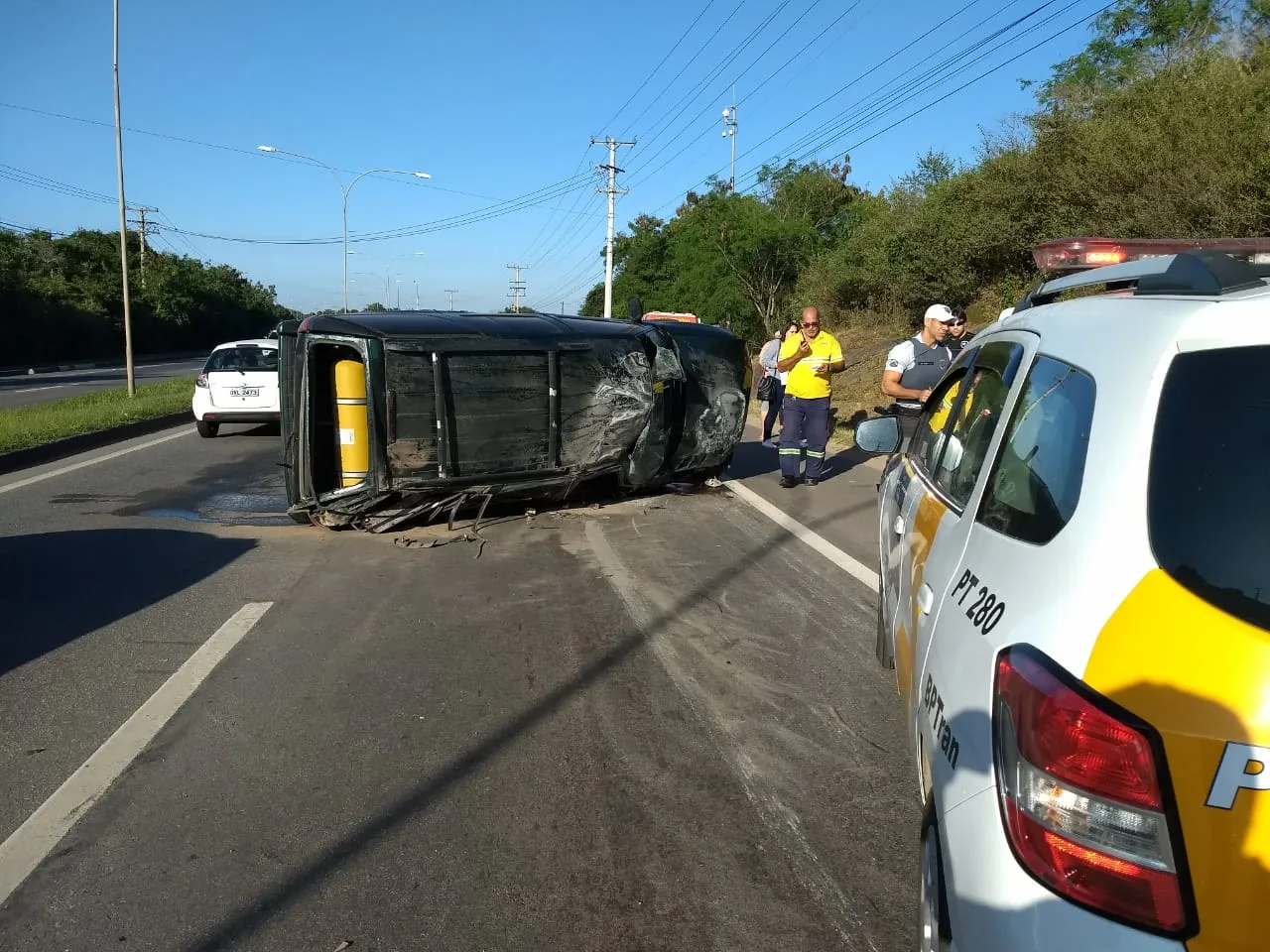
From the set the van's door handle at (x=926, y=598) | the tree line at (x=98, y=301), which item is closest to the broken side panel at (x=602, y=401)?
the van's door handle at (x=926, y=598)

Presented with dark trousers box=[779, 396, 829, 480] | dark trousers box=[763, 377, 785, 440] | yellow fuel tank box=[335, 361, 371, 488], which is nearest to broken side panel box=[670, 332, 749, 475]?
dark trousers box=[779, 396, 829, 480]

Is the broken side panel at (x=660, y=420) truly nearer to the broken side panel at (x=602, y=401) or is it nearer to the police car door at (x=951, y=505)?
the broken side panel at (x=602, y=401)

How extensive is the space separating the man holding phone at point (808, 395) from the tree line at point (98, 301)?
133 ft

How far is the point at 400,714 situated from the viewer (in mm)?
4121

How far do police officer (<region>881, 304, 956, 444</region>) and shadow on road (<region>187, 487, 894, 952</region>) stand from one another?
3.22 m

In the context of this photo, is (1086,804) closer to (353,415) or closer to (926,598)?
(926,598)

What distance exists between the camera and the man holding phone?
372 inches

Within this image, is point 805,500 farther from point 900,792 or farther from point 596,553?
point 900,792

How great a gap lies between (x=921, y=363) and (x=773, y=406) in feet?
16.4

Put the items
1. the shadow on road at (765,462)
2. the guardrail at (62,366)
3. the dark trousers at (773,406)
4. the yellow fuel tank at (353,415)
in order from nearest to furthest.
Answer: the yellow fuel tank at (353,415) → the shadow on road at (765,462) → the dark trousers at (773,406) → the guardrail at (62,366)

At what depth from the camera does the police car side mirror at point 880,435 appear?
15.6ft

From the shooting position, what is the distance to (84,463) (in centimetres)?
1148

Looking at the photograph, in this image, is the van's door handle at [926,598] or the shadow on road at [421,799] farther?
the shadow on road at [421,799]

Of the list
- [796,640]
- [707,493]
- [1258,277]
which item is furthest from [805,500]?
[1258,277]
